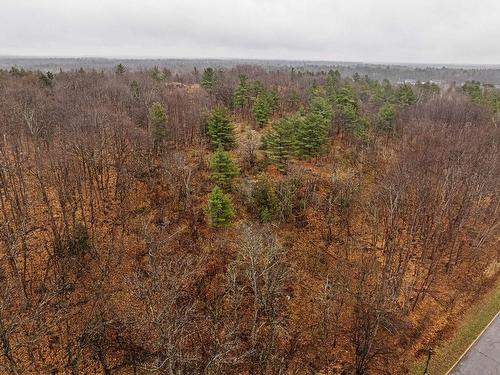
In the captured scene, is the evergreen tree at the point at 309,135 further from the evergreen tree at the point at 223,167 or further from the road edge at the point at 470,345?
the road edge at the point at 470,345

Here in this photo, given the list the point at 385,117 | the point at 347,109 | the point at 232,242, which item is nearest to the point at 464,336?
the point at 232,242

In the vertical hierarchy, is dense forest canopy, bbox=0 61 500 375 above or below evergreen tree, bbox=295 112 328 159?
below

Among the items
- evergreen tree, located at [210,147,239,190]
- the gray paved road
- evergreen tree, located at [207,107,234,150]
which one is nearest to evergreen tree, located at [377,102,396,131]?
evergreen tree, located at [207,107,234,150]

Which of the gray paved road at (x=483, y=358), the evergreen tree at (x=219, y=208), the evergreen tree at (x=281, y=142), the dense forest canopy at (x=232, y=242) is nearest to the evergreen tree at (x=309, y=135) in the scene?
the dense forest canopy at (x=232, y=242)

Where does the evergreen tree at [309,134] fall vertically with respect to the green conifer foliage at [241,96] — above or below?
below

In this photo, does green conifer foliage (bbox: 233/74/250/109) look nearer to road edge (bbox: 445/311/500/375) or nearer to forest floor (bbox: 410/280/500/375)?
forest floor (bbox: 410/280/500/375)

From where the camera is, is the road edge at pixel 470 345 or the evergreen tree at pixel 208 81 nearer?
the road edge at pixel 470 345

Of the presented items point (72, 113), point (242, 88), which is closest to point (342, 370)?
point (72, 113)
